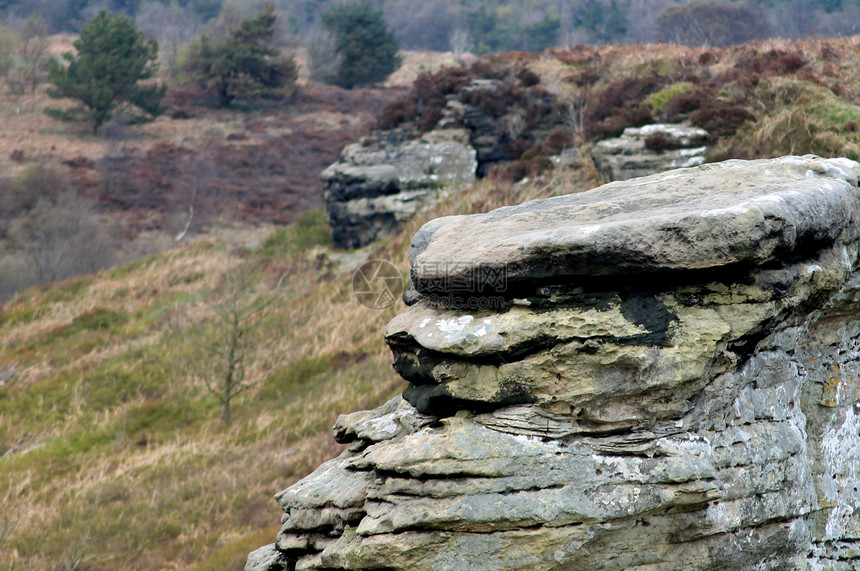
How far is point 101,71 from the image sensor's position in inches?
1454

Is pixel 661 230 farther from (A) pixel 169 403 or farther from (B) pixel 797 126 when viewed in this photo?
(A) pixel 169 403

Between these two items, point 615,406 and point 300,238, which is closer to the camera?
point 615,406

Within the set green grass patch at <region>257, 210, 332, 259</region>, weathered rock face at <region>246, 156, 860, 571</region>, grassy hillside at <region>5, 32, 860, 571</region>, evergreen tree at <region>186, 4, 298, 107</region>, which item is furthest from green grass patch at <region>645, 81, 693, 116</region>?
evergreen tree at <region>186, 4, 298, 107</region>

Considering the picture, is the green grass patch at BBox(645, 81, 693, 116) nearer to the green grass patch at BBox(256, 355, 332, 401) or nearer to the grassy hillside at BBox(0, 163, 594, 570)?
the grassy hillside at BBox(0, 163, 594, 570)

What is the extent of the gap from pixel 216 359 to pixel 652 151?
11.2 metres

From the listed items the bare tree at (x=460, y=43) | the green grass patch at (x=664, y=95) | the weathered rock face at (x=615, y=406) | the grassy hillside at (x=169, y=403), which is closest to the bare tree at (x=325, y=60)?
the bare tree at (x=460, y=43)

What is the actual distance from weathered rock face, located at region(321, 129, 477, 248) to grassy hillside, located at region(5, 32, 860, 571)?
0.94 meters

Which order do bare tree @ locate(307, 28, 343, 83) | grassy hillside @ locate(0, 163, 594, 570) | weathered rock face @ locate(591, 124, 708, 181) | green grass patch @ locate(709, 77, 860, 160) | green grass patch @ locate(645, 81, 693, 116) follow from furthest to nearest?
bare tree @ locate(307, 28, 343, 83)
green grass patch @ locate(645, 81, 693, 116)
weathered rock face @ locate(591, 124, 708, 181)
green grass patch @ locate(709, 77, 860, 160)
grassy hillside @ locate(0, 163, 594, 570)

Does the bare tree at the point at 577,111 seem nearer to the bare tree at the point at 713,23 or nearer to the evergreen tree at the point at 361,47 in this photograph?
the evergreen tree at the point at 361,47

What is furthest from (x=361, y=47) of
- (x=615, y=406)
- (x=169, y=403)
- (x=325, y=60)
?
(x=615, y=406)

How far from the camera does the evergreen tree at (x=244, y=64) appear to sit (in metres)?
42.7

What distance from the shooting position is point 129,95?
3878 cm

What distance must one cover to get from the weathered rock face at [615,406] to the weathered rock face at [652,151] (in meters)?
9.56

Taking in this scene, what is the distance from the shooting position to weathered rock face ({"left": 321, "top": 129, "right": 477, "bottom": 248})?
19.1m
